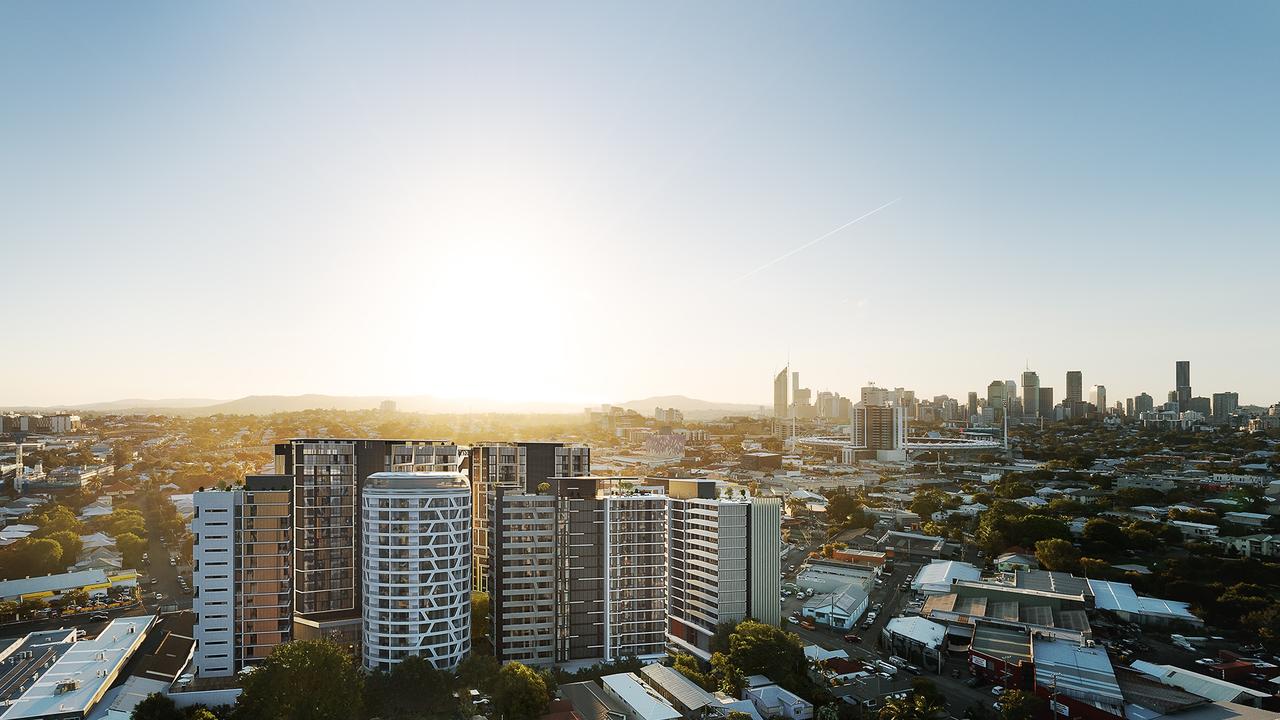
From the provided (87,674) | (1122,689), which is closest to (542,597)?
(87,674)

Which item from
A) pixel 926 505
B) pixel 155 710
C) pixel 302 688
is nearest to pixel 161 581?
pixel 155 710

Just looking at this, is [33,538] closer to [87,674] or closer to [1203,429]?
[87,674]

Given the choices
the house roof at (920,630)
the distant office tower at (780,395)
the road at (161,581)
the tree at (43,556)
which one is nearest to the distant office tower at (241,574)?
the road at (161,581)

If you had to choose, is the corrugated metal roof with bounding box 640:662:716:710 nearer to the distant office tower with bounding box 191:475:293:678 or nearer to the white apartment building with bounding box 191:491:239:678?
the distant office tower with bounding box 191:475:293:678

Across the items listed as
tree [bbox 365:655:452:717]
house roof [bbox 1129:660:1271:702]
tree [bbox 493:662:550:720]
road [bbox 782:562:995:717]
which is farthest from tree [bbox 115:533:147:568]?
house roof [bbox 1129:660:1271:702]

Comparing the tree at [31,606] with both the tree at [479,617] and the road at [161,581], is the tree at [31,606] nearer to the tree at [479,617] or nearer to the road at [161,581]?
the road at [161,581]

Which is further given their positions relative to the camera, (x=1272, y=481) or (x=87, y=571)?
(x=1272, y=481)

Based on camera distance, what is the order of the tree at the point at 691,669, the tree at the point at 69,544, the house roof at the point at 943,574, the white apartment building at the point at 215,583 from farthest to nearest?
the tree at the point at 69,544, the house roof at the point at 943,574, the white apartment building at the point at 215,583, the tree at the point at 691,669

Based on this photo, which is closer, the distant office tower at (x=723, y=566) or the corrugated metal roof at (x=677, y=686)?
the corrugated metal roof at (x=677, y=686)
